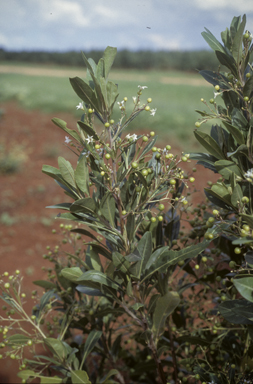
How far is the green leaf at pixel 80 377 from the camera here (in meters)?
1.16

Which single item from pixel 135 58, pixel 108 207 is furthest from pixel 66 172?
pixel 135 58

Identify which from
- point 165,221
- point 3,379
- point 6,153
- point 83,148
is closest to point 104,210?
point 83,148

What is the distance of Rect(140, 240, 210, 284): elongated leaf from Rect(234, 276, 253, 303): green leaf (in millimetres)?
176

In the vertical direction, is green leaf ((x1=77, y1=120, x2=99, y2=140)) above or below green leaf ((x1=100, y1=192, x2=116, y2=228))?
above

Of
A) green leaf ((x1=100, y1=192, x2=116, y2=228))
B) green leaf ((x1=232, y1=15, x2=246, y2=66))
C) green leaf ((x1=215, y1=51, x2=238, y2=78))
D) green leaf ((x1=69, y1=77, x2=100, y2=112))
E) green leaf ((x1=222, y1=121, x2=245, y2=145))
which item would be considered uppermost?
green leaf ((x1=232, y1=15, x2=246, y2=66))

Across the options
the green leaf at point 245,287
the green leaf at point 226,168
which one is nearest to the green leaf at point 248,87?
the green leaf at point 226,168

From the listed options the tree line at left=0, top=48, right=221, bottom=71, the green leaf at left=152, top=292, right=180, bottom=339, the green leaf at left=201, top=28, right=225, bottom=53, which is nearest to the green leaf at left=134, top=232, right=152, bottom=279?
the green leaf at left=152, top=292, right=180, bottom=339

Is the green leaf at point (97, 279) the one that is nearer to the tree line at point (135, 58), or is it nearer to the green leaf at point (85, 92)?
the green leaf at point (85, 92)

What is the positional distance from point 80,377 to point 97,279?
14.7 inches

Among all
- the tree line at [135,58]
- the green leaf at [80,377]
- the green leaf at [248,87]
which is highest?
the tree line at [135,58]

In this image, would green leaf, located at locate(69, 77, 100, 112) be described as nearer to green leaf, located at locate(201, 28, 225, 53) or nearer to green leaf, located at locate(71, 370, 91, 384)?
green leaf, located at locate(201, 28, 225, 53)

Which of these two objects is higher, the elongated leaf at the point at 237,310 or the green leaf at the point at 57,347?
the elongated leaf at the point at 237,310

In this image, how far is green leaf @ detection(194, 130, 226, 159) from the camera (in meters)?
1.07

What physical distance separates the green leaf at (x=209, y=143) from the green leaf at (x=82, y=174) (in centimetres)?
36
